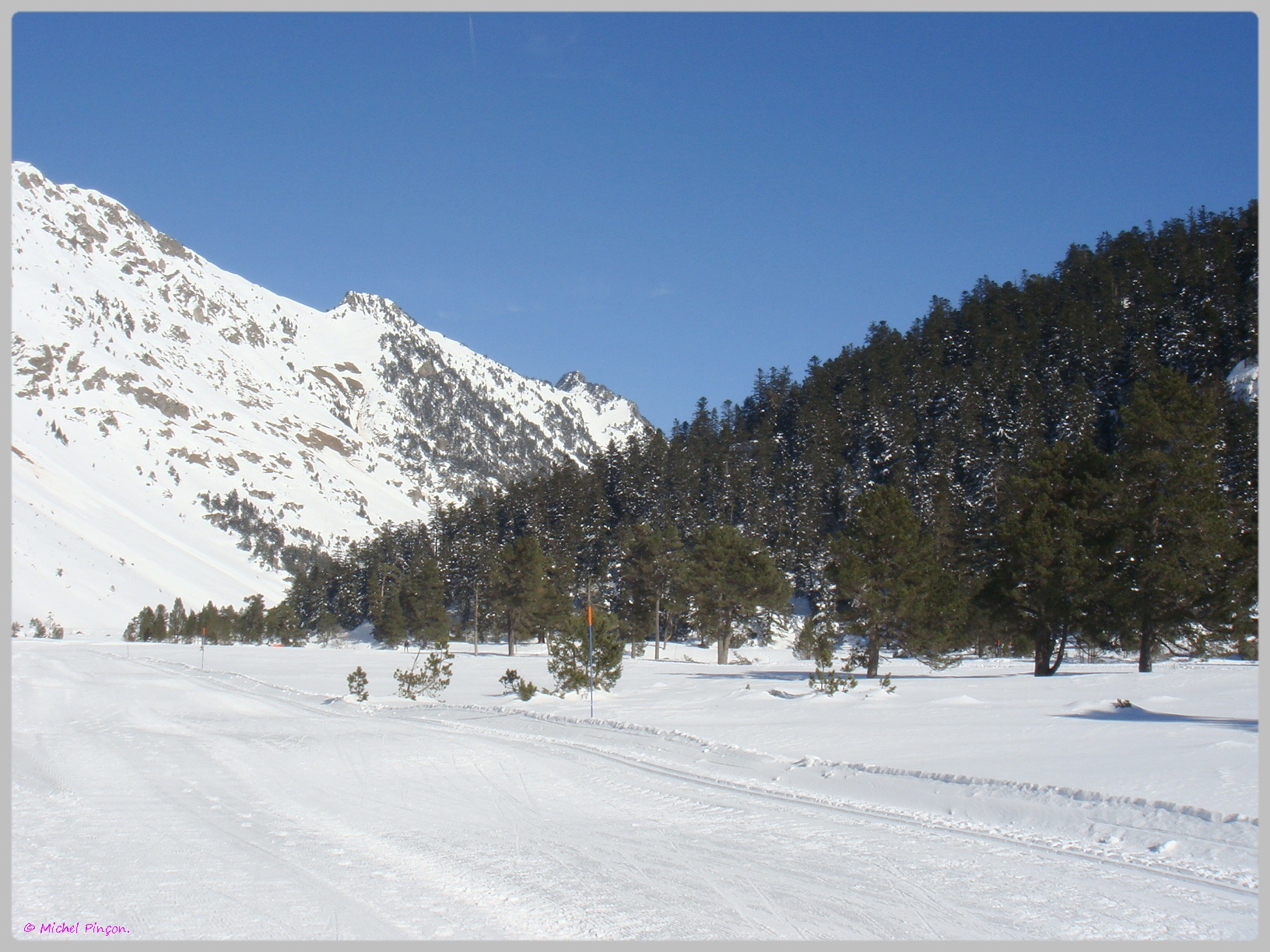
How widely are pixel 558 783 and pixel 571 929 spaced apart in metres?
6.04

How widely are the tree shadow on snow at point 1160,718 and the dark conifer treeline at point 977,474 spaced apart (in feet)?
33.2

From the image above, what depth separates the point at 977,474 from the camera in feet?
250

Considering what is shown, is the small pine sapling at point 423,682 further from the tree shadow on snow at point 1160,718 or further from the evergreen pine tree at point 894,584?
the tree shadow on snow at point 1160,718

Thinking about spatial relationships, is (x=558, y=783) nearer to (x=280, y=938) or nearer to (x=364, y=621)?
(x=280, y=938)

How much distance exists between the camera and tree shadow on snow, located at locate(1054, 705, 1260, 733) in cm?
1495

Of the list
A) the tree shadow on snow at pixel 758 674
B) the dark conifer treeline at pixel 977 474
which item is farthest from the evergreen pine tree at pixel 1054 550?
the tree shadow on snow at pixel 758 674

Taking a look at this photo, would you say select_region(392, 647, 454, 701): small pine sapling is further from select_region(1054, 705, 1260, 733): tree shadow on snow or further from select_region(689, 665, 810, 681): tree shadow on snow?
select_region(1054, 705, 1260, 733): tree shadow on snow

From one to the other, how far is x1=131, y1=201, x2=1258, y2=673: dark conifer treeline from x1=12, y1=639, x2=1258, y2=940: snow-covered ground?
29.2 feet

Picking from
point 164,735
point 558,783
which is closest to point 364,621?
point 164,735

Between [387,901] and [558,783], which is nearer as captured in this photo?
[387,901]

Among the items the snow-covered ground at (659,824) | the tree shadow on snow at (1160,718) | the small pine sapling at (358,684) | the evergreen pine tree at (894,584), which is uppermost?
the evergreen pine tree at (894,584)

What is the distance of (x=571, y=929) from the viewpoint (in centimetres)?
614

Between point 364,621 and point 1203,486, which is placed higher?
point 1203,486

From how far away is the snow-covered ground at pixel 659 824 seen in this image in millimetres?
6398
